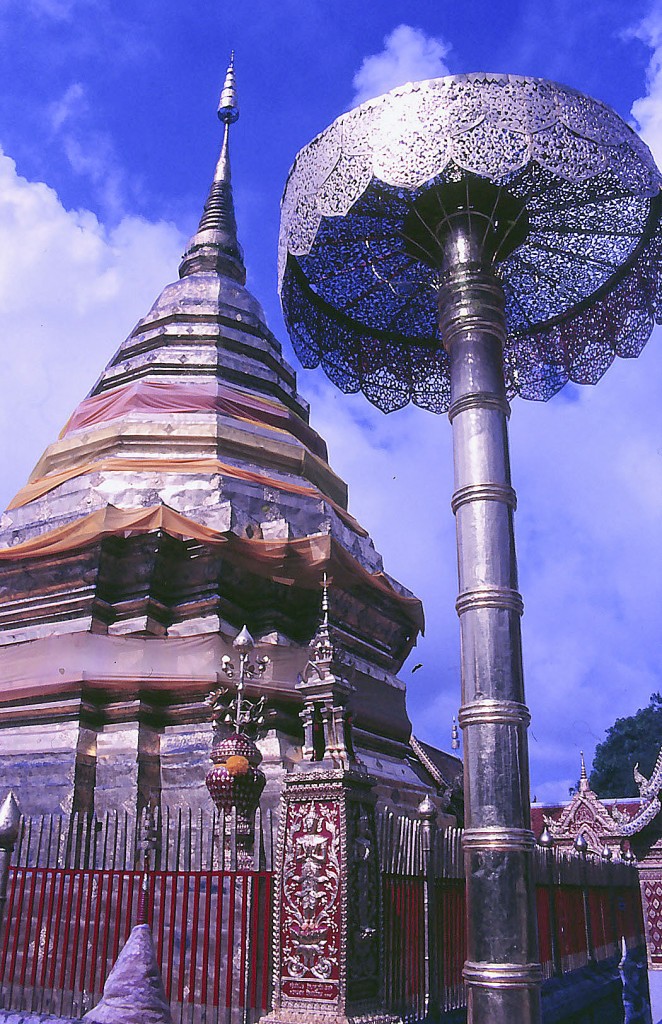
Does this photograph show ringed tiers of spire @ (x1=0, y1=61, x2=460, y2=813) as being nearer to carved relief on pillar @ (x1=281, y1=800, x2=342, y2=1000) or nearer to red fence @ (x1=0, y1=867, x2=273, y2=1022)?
red fence @ (x1=0, y1=867, x2=273, y2=1022)

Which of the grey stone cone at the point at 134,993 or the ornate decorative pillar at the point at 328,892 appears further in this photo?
the ornate decorative pillar at the point at 328,892

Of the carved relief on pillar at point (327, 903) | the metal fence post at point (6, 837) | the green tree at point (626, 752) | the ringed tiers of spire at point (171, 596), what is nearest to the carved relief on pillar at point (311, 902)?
the carved relief on pillar at point (327, 903)

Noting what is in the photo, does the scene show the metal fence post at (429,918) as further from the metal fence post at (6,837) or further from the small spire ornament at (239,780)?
the metal fence post at (6,837)

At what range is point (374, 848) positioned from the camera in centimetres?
612

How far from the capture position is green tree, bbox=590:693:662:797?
4547 centimetres

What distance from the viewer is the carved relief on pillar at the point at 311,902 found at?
5625 millimetres

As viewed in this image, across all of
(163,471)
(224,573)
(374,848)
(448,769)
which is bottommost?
(374,848)

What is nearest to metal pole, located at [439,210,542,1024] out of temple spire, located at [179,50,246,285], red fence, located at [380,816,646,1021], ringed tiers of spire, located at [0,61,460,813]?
red fence, located at [380,816,646,1021]

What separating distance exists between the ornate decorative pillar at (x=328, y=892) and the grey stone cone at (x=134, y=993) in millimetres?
1041

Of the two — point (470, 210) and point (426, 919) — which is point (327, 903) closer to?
point (426, 919)

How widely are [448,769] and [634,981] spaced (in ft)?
17.5

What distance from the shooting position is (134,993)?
474 centimetres

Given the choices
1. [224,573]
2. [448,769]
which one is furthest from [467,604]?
[448,769]

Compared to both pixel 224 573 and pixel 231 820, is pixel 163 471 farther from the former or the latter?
pixel 231 820
